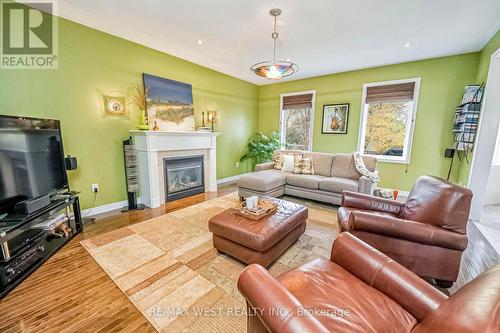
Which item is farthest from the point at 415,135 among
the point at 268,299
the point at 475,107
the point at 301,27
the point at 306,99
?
the point at 268,299

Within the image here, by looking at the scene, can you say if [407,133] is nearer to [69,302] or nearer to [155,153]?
[155,153]

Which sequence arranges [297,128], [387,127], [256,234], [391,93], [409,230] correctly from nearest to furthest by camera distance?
[409,230], [256,234], [391,93], [387,127], [297,128]

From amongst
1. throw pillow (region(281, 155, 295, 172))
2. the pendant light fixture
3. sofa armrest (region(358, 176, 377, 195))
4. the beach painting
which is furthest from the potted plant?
sofa armrest (region(358, 176, 377, 195))

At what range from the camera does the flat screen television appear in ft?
→ 6.06

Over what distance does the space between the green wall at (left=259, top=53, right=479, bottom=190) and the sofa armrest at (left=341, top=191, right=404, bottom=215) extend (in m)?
2.66

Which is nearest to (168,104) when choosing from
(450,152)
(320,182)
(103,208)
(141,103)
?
(141,103)

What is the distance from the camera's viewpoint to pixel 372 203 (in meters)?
2.28

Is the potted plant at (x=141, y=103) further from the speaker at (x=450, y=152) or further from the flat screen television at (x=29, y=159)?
the speaker at (x=450, y=152)

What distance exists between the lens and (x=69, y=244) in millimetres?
2344

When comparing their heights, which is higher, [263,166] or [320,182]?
[263,166]

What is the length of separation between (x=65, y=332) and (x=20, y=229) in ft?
3.53

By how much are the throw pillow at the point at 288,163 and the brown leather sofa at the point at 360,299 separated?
9.88ft

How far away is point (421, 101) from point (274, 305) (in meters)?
4.91

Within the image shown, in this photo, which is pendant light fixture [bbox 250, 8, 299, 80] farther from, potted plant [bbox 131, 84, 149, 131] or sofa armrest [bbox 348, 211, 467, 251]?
potted plant [bbox 131, 84, 149, 131]
